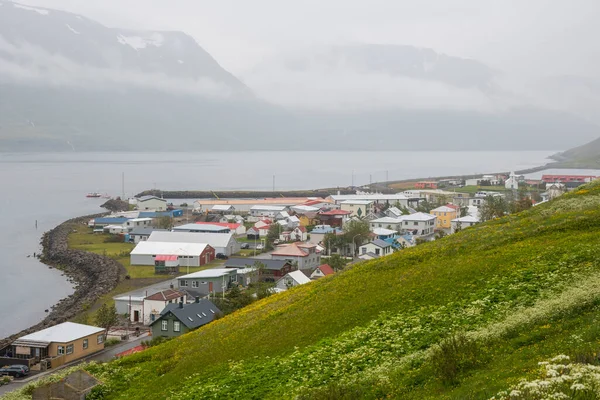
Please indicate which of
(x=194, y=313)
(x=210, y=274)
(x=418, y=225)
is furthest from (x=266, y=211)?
(x=194, y=313)

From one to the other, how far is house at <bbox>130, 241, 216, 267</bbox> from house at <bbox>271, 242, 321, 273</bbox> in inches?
248

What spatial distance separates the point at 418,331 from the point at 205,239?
4481cm

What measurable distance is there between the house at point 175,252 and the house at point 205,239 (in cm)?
238

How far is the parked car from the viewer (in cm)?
2538

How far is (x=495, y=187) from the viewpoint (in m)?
117

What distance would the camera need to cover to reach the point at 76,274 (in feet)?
165

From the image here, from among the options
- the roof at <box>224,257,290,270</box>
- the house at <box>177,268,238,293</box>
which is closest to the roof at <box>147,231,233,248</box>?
the roof at <box>224,257,290,270</box>

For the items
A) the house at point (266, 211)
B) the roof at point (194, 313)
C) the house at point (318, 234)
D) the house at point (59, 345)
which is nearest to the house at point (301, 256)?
the house at point (318, 234)

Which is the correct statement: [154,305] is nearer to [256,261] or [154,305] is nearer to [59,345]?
[59,345]

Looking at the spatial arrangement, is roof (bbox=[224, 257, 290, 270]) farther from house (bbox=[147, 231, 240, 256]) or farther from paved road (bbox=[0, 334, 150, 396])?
paved road (bbox=[0, 334, 150, 396])

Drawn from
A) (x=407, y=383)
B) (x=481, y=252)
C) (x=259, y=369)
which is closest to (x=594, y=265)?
(x=481, y=252)

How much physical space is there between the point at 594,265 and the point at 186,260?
4051 centimetres

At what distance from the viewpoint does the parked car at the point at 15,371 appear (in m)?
25.4

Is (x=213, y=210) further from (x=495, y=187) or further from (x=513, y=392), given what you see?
(x=513, y=392)
